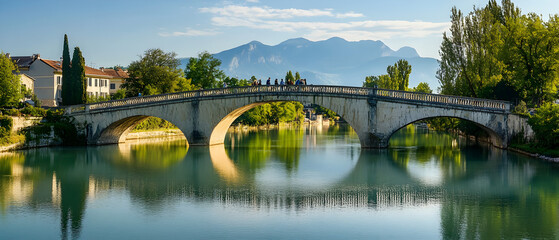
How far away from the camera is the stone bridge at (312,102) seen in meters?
37.0

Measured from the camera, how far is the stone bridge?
37.0 meters

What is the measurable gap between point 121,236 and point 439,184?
14701 millimetres

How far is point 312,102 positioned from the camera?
134 feet

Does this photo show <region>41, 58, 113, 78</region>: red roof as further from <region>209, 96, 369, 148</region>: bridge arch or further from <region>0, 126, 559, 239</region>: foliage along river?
<region>0, 126, 559, 239</region>: foliage along river

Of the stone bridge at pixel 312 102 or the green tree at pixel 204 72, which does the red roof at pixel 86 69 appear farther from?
the stone bridge at pixel 312 102

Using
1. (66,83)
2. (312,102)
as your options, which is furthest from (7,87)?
(312,102)

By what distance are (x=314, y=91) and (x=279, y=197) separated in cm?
2050

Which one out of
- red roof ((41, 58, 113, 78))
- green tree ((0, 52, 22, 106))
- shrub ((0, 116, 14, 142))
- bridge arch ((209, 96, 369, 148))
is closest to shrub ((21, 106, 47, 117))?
green tree ((0, 52, 22, 106))

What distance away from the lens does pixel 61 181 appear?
25594 mm

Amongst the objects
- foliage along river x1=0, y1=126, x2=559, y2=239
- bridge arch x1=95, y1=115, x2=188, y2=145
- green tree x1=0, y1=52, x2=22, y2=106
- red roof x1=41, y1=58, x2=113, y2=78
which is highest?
red roof x1=41, y1=58, x2=113, y2=78

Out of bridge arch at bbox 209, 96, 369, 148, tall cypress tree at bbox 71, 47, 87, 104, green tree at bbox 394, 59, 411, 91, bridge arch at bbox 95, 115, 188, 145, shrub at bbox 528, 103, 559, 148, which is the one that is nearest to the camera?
shrub at bbox 528, 103, 559, 148

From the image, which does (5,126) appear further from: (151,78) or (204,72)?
(204,72)

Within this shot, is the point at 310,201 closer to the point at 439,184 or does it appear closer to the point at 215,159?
the point at 439,184

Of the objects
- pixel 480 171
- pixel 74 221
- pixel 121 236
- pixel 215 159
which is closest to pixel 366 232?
pixel 121 236
